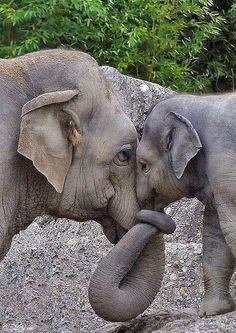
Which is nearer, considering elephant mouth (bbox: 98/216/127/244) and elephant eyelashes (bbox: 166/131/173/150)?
elephant mouth (bbox: 98/216/127/244)

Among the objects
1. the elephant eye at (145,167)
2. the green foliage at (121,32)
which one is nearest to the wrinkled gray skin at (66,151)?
the elephant eye at (145,167)

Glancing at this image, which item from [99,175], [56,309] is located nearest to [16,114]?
[99,175]

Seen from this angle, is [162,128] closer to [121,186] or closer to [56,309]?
[121,186]

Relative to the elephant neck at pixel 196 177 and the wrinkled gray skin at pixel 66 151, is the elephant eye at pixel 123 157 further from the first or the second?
the elephant neck at pixel 196 177

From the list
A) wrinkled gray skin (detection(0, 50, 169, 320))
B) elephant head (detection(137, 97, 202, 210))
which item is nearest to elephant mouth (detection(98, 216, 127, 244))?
wrinkled gray skin (detection(0, 50, 169, 320))

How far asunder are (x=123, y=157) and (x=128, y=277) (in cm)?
50

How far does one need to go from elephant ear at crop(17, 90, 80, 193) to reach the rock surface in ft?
3.76

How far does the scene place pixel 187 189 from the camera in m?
5.59

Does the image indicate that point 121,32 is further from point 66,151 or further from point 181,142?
point 66,151

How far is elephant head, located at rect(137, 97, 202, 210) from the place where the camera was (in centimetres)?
541

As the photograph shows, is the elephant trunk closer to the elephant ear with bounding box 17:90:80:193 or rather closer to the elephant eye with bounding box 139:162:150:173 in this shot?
the elephant eye with bounding box 139:162:150:173

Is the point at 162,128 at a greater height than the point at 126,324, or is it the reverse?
the point at 162,128

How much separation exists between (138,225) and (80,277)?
146 cm

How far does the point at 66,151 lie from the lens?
4.89m
